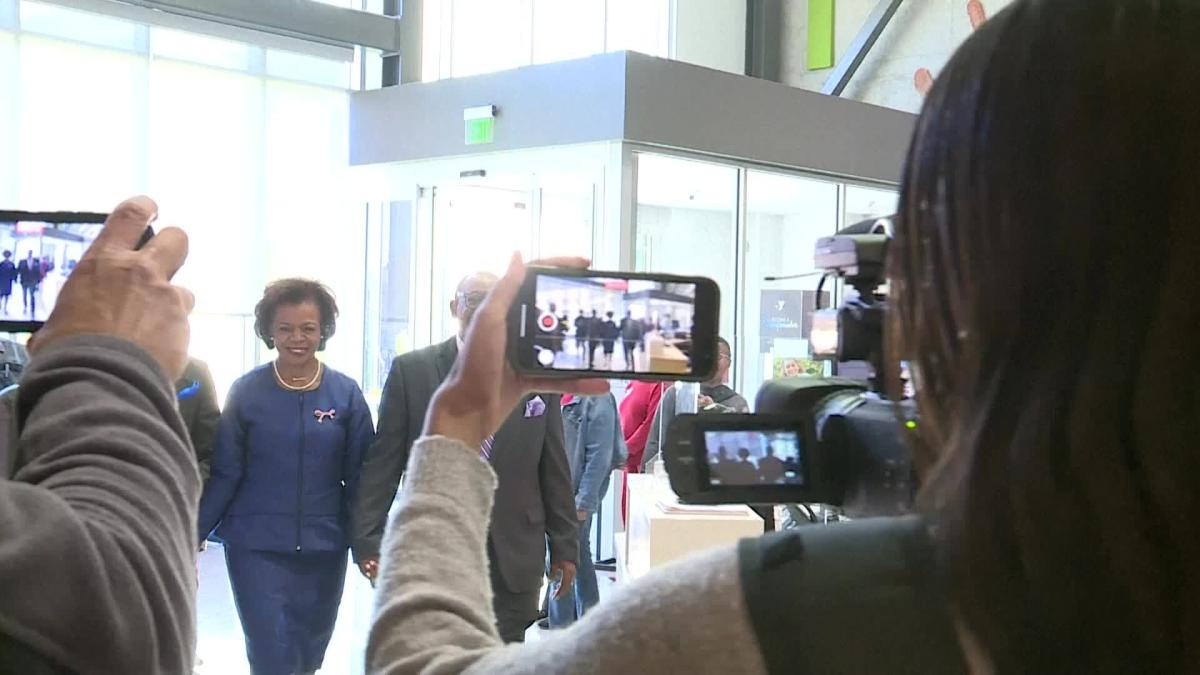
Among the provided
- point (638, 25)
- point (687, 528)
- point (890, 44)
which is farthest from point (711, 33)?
point (687, 528)

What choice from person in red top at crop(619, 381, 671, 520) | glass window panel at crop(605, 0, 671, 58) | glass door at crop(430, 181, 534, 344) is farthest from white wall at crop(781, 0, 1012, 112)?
person in red top at crop(619, 381, 671, 520)

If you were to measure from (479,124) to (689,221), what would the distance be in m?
1.47

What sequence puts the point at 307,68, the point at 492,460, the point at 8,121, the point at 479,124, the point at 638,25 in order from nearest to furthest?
the point at 492,460 < the point at 8,121 < the point at 479,124 < the point at 307,68 < the point at 638,25

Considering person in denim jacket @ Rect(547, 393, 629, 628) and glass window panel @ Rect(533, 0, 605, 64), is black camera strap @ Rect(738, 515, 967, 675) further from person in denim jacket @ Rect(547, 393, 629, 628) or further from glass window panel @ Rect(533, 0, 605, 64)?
glass window panel @ Rect(533, 0, 605, 64)

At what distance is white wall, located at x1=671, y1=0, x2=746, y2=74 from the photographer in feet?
28.8

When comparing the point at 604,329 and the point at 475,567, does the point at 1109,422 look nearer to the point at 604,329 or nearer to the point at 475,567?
the point at 475,567

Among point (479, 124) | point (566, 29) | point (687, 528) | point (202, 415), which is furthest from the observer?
Result: point (566, 29)

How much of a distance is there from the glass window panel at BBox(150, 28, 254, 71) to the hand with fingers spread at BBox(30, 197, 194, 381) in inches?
248

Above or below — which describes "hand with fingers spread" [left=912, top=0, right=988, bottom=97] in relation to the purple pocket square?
above

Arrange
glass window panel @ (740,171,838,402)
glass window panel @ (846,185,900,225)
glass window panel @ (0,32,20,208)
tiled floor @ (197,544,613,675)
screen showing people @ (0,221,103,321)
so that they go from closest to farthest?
screen showing people @ (0,221,103,321), tiled floor @ (197,544,613,675), glass window panel @ (0,32,20,208), glass window panel @ (740,171,838,402), glass window panel @ (846,185,900,225)

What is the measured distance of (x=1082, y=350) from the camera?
1.87 feet

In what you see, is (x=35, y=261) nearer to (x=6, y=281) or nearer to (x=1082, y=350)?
(x=6, y=281)

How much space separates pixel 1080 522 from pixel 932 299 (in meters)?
0.15

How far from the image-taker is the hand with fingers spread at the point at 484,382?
0.95 metres
